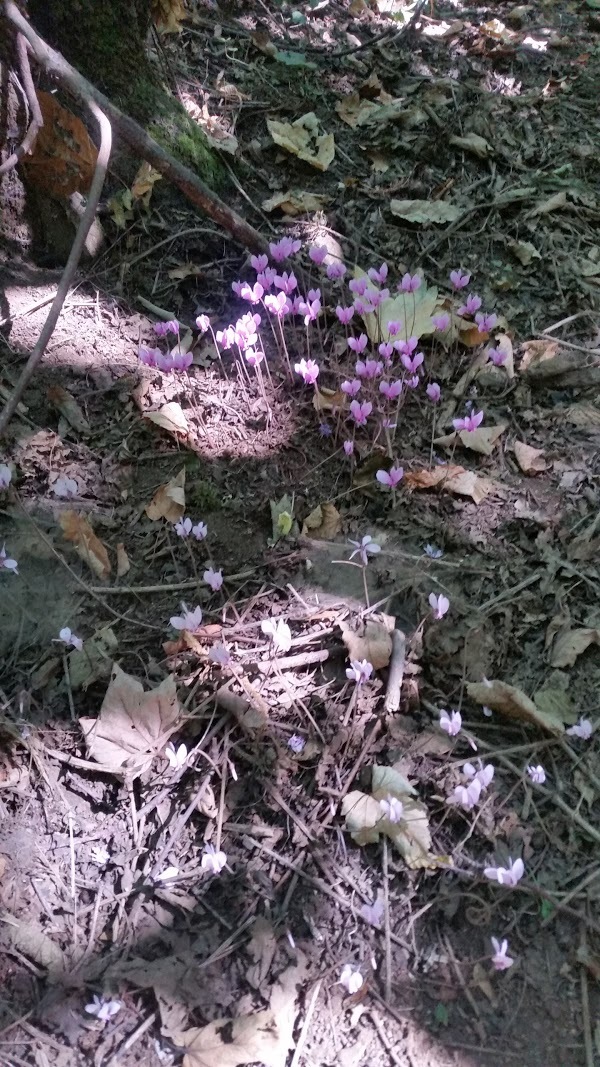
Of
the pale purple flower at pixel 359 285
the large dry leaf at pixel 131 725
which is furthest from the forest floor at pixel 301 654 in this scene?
the pale purple flower at pixel 359 285

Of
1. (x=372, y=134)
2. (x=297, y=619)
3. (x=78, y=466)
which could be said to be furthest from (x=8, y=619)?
(x=372, y=134)

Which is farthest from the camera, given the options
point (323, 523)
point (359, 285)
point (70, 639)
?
point (359, 285)

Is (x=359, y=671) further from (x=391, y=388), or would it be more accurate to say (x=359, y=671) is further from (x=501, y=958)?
(x=391, y=388)

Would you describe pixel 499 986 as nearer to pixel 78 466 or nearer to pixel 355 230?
pixel 78 466

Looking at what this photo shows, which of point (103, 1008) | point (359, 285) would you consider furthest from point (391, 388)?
point (103, 1008)

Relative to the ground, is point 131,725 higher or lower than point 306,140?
lower

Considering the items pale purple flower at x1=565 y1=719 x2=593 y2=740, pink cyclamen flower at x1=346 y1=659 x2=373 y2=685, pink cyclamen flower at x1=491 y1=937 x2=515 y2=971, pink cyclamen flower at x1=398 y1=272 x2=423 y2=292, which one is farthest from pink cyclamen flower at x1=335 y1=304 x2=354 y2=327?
pink cyclamen flower at x1=491 y1=937 x2=515 y2=971

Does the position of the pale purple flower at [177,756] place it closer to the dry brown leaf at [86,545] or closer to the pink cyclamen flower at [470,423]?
the dry brown leaf at [86,545]
